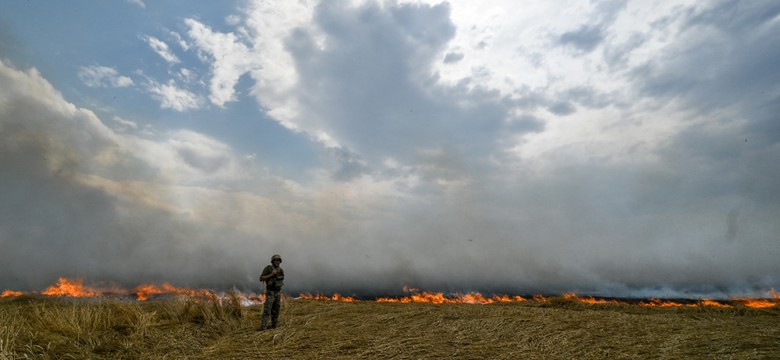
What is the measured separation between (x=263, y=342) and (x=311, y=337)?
58.6 inches

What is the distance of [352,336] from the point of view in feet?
40.4

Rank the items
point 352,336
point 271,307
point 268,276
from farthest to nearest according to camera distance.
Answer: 1. point 268,276
2. point 271,307
3. point 352,336

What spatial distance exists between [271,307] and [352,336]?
3.88m

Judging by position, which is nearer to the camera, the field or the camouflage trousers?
the field

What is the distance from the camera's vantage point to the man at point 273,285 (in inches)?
559

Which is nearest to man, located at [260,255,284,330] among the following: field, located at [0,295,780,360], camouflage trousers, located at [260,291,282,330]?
camouflage trousers, located at [260,291,282,330]

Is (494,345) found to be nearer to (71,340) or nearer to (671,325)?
(671,325)

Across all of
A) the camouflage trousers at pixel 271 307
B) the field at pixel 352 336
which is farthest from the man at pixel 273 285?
the field at pixel 352 336

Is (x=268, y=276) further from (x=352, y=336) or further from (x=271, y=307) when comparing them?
(x=352, y=336)

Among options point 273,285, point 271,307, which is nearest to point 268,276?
point 273,285

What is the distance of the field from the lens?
9.41m

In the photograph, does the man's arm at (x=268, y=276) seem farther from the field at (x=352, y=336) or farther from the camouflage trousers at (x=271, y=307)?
the field at (x=352, y=336)

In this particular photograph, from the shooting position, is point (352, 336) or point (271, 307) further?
point (271, 307)

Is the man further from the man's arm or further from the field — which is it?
the field
